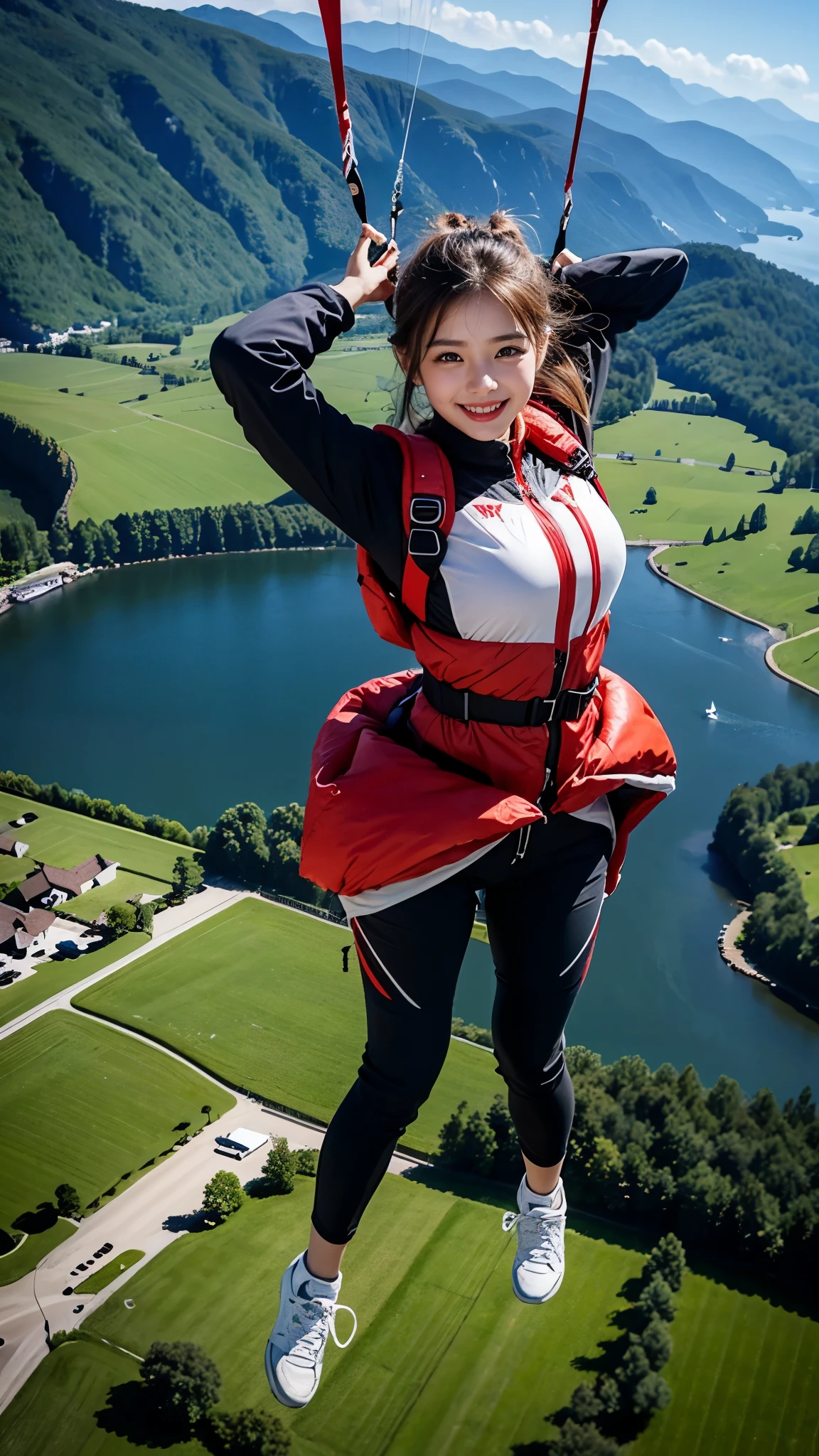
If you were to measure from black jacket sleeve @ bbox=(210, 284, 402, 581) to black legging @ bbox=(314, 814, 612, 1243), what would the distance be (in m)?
0.51

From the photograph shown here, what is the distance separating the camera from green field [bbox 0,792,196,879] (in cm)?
2583

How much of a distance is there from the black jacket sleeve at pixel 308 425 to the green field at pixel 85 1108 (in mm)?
17908

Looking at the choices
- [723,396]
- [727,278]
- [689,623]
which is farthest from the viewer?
[727,278]

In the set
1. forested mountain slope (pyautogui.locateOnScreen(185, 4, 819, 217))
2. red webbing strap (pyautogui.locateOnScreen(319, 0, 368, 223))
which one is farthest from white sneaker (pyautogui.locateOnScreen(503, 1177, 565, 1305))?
forested mountain slope (pyautogui.locateOnScreen(185, 4, 819, 217))

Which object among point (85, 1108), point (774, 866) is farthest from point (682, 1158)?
point (774, 866)

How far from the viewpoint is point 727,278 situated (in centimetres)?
6675

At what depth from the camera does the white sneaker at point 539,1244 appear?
2240 millimetres

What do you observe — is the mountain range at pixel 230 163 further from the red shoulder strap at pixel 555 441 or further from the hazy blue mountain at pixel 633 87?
the red shoulder strap at pixel 555 441

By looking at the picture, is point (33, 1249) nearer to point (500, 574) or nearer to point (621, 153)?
point (500, 574)

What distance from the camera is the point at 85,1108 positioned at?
18953 mm

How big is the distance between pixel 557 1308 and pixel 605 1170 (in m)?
2.24

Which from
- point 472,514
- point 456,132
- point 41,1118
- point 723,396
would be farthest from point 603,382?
point 456,132

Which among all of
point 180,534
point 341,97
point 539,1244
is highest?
point 341,97

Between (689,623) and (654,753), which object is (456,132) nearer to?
(689,623)
